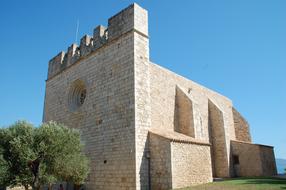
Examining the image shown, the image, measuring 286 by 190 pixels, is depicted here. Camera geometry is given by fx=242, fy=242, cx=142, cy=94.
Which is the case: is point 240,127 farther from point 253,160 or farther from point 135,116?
point 135,116

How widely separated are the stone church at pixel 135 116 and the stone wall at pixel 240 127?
4301 mm

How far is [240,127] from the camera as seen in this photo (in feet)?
71.5

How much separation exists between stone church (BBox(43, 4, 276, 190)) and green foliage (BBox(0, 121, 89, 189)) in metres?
2.28

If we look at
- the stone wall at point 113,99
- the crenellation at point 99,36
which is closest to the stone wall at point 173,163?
the stone wall at point 113,99

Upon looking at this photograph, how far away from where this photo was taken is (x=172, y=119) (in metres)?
14.2

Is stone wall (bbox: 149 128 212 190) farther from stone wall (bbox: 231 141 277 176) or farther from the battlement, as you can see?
stone wall (bbox: 231 141 277 176)

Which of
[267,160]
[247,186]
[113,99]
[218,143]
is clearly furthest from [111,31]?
[267,160]

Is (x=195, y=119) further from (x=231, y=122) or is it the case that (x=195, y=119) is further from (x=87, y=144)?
(x=231, y=122)

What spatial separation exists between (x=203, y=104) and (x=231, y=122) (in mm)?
5051

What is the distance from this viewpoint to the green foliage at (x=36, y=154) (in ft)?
27.7

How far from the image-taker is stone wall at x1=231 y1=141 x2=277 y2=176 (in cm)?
1560

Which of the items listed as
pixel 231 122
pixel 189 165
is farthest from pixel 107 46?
pixel 231 122

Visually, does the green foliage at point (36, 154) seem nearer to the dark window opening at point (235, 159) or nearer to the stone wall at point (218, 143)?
the stone wall at point (218, 143)

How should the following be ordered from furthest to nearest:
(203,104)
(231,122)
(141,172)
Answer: (231,122) → (203,104) → (141,172)
